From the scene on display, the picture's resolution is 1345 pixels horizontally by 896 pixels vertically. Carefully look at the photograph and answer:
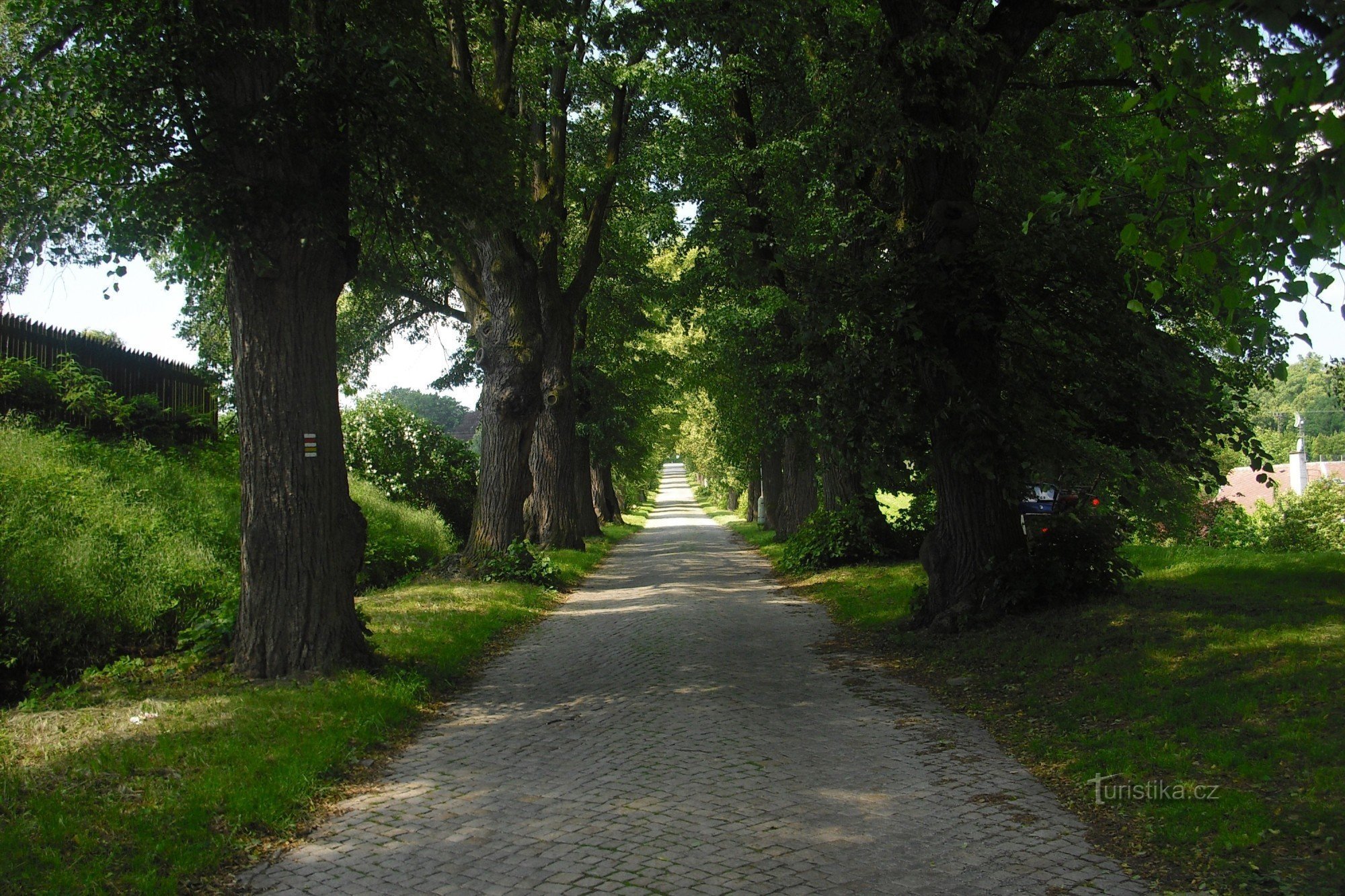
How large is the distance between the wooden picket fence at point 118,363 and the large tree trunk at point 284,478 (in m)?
5.42

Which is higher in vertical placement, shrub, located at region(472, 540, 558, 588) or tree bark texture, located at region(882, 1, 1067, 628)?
tree bark texture, located at region(882, 1, 1067, 628)

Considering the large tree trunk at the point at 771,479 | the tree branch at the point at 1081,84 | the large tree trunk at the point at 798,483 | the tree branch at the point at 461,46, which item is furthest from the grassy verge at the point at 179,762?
the large tree trunk at the point at 771,479

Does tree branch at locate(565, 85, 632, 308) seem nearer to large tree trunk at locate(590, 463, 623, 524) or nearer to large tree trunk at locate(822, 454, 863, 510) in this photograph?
large tree trunk at locate(822, 454, 863, 510)

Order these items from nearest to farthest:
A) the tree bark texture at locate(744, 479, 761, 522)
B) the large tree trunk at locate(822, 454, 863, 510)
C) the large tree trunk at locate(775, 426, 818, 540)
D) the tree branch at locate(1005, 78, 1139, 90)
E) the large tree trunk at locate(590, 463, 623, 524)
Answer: the tree branch at locate(1005, 78, 1139, 90) < the large tree trunk at locate(822, 454, 863, 510) < the large tree trunk at locate(775, 426, 818, 540) < the large tree trunk at locate(590, 463, 623, 524) < the tree bark texture at locate(744, 479, 761, 522)

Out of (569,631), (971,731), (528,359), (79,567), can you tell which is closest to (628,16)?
(528,359)

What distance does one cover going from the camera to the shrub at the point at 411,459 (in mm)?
22938

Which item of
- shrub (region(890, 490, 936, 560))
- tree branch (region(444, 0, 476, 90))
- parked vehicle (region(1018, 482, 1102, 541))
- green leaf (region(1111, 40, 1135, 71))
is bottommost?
shrub (region(890, 490, 936, 560))

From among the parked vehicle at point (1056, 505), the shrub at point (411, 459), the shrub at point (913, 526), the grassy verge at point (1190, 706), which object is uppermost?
the shrub at point (411, 459)

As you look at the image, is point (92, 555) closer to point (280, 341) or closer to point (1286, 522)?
point (280, 341)

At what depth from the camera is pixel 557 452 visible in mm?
24125

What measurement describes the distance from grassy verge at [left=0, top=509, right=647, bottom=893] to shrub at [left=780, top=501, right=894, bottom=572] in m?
9.99

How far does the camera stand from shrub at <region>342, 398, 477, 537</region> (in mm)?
22938

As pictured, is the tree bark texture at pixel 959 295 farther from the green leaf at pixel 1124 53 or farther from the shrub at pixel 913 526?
the shrub at pixel 913 526

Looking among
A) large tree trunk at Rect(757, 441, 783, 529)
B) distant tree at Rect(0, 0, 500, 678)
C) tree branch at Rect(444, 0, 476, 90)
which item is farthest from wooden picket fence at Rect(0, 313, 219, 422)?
large tree trunk at Rect(757, 441, 783, 529)
